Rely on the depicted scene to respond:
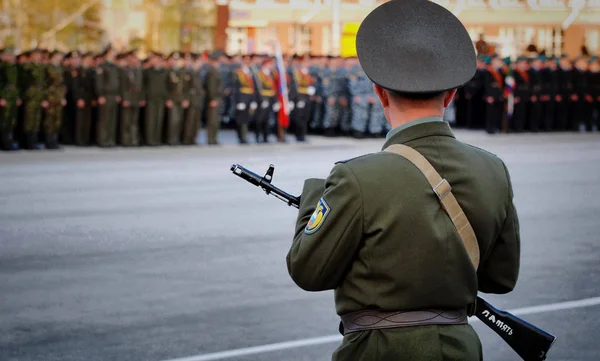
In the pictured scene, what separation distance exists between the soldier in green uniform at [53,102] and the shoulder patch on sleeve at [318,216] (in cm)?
1868

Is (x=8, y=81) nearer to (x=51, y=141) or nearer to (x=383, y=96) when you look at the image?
(x=51, y=141)

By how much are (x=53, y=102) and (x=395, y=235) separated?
18917 millimetres

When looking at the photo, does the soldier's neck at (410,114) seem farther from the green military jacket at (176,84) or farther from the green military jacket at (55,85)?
the green military jacket at (176,84)

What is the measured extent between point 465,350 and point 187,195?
11287 millimetres

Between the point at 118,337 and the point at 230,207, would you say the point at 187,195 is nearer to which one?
the point at 230,207

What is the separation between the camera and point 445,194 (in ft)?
10.9

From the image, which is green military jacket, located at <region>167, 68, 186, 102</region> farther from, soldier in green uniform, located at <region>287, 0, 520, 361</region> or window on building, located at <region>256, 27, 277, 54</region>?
window on building, located at <region>256, 27, 277, 54</region>

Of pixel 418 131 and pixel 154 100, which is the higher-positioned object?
pixel 418 131

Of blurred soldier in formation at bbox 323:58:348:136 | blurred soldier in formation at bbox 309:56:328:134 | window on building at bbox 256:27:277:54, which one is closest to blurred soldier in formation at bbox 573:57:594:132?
blurred soldier in formation at bbox 323:58:348:136

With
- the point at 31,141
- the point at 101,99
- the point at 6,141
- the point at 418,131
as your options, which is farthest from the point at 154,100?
the point at 418,131

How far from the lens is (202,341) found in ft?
23.5

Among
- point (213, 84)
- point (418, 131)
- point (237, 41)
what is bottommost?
point (213, 84)

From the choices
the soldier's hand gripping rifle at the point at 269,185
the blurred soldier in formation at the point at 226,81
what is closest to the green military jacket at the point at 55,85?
the blurred soldier in formation at the point at 226,81

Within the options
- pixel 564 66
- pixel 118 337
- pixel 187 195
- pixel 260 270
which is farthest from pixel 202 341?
pixel 564 66
